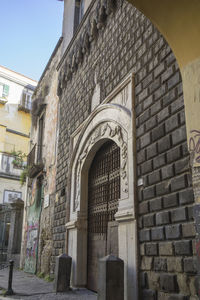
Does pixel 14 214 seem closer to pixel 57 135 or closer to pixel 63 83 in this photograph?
pixel 57 135

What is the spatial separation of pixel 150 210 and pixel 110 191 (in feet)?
5.43

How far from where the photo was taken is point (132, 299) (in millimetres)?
3656

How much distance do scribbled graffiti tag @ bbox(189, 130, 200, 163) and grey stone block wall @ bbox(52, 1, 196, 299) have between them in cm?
33

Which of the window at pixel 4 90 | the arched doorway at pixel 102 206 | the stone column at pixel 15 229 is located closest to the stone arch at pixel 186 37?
the arched doorway at pixel 102 206

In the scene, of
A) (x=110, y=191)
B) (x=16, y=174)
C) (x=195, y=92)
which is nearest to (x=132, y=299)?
(x=110, y=191)

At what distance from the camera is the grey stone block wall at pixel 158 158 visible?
3088mm

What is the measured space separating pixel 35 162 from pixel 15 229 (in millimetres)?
3582

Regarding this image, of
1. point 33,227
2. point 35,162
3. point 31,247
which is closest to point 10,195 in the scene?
point 35,162

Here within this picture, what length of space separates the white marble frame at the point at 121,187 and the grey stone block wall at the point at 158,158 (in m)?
0.17

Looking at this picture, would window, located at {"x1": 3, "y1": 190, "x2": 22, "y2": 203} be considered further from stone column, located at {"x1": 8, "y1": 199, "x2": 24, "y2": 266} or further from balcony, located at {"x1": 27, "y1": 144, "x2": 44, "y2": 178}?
balcony, located at {"x1": 27, "y1": 144, "x2": 44, "y2": 178}

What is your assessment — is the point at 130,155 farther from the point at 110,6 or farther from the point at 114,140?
the point at 110,6

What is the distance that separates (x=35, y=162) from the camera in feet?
34.6

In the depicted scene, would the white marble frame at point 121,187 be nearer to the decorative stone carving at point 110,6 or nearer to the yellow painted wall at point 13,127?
the decorative stone carving at point 110,6

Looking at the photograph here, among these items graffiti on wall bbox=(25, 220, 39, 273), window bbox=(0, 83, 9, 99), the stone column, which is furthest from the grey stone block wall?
window bbox=(0, 83, 9, 99)
